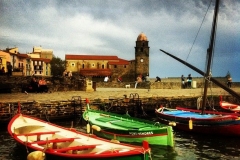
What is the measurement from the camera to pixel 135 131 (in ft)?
46.0

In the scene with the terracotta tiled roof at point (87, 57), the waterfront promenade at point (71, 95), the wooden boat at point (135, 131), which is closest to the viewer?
the wooden boat at point (135, 131)

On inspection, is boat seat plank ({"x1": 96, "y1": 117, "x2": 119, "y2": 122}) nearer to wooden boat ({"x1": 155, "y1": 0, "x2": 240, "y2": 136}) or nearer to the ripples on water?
wooden boat ({"x1": 155, "y1": 0, "x2": 240, "y2": 136})

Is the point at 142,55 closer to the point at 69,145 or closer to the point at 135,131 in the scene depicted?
the point at 135,131

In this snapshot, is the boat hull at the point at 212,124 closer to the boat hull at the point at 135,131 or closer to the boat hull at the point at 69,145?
the boat hull at the point at 135,131

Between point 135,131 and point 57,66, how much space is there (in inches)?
3447

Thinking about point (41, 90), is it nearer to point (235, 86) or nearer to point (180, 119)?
point (180, 119)

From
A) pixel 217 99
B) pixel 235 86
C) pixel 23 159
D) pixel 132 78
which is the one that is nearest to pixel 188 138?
pixel 23 159

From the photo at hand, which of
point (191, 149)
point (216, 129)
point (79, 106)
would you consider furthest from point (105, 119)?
point (216, 129)

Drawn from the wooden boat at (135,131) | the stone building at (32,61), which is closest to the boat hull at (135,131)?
the wooden boat at (135,131)

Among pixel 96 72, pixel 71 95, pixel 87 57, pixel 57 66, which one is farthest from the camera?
pixel 57 66

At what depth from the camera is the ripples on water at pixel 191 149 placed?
12.7m

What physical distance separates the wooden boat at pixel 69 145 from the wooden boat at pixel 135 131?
201cm

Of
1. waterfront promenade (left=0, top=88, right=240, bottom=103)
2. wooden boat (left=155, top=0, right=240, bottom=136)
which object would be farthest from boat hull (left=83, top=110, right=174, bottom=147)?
waterfront promenade (left=0, top=88, right=240, bottom=103)

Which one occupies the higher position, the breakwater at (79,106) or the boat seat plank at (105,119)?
the breakwater at (79,106)
